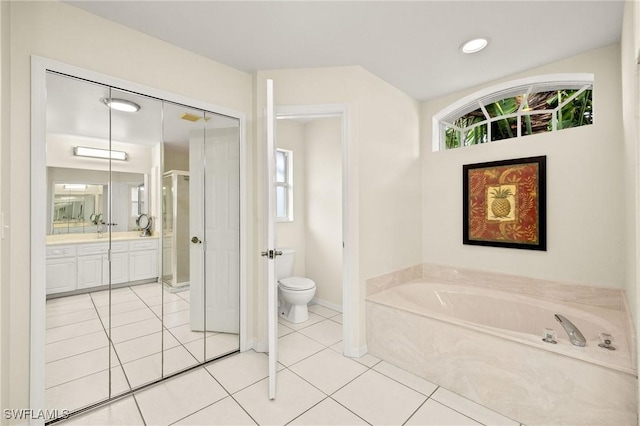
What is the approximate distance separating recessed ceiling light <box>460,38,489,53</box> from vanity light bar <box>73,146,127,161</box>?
8.47ft

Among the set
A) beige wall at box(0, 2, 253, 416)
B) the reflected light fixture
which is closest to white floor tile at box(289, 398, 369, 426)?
beige wall at box(0, 2, 253, 416)

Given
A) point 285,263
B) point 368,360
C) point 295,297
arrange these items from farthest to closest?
1. point 285,263
2. point 295,297
3. point 368,360

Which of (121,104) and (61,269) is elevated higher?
(121,104)

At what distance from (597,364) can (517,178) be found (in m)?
1.59

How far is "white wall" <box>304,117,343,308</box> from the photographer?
348 centimetres

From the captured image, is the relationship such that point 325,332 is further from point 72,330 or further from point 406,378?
point 72,330

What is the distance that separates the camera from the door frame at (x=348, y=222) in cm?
240

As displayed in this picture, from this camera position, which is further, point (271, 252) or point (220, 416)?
point (271, 252)

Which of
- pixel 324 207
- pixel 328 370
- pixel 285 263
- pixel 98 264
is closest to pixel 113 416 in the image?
pixel 98 264

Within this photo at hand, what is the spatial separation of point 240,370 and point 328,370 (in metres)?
0.69

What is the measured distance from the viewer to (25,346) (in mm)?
1535

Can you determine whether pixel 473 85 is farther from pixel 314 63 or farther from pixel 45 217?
pixel 45 217

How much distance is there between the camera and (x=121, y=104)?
6.17 feet

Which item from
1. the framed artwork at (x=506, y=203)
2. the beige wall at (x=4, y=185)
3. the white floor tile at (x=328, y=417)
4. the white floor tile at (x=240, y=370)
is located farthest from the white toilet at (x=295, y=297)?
the beige wall at (x=4, y=185)
